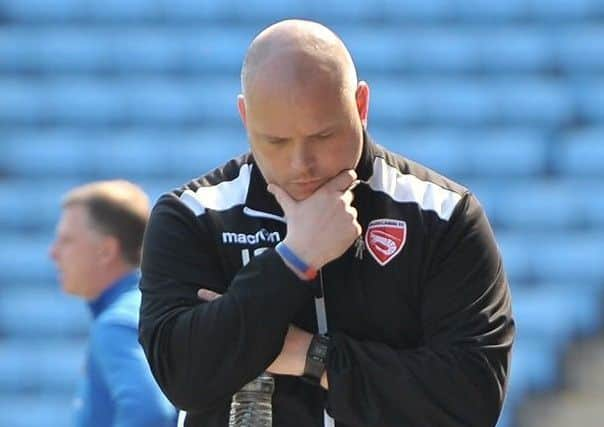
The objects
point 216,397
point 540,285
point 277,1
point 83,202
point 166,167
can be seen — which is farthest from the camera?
point 277,1

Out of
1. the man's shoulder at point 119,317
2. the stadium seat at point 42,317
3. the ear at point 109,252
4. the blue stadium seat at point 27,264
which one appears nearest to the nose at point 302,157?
the man's shoulder at point 119,317

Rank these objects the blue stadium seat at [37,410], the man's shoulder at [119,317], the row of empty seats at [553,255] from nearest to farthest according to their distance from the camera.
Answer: the man's shoulder at [119,317], the blue stadium seat at [37,410], the row of empty seats at [553,255]

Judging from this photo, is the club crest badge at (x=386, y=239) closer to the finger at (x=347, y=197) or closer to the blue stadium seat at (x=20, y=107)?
the finger at (x=347, y=197)

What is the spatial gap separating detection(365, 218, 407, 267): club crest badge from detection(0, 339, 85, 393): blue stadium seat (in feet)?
17.4

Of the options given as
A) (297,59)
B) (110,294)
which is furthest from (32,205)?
(297,59)

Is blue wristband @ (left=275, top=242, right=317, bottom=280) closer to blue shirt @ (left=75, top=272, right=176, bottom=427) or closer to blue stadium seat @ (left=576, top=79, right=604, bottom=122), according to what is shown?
blue shirt @ (left=75, top=272, right=176, bottom=427)

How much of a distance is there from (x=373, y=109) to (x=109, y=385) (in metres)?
5.01

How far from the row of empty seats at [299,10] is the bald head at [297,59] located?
6624 millimetres

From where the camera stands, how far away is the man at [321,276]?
7.42 ft

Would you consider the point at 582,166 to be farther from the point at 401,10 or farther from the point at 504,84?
the point at 401,10

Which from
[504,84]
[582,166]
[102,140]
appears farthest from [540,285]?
[102,140]

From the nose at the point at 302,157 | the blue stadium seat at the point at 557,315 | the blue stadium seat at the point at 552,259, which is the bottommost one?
the blue stadium seat at the point at 557,315

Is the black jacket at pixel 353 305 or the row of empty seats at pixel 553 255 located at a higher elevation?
the black jacket at pixel 353 305

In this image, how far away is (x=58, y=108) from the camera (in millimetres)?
8773
